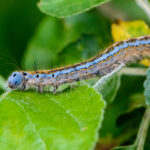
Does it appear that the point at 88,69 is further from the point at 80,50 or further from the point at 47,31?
the point at 47,31

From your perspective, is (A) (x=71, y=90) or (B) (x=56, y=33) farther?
(B) (x=56, y=33)

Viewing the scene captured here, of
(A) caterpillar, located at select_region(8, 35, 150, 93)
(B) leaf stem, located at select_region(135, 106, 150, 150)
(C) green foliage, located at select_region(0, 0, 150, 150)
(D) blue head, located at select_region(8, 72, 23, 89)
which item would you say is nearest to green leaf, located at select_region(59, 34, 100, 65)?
(C) green foliage, located at select_region(0, 0, 150, 150)

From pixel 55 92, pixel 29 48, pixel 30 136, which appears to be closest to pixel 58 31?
pixel 29 48

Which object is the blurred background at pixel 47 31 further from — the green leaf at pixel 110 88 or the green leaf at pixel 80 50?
the green leaf at pixel 110 88

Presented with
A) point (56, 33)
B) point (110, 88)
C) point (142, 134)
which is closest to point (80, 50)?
point (110, 88)

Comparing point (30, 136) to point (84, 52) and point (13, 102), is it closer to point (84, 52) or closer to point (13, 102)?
point (13, 102)

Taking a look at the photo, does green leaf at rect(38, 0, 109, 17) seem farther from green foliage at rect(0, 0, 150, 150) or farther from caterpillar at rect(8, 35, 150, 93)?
caterpillar at rect(8, 35, 150, 93)
